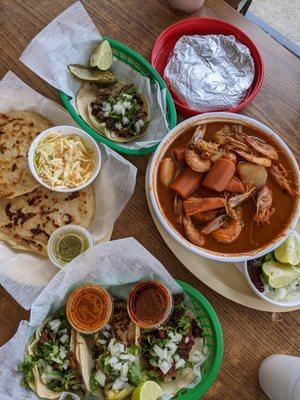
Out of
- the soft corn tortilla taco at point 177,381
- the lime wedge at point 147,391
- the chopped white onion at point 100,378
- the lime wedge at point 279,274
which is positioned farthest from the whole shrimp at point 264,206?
the chopped white onion at point 100,378

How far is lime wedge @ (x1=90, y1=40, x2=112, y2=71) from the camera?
2428 mm

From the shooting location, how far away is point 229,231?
7.80 feet

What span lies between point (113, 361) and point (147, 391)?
188mm

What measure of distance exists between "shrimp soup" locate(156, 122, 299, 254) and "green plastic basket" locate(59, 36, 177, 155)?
0.11 metres

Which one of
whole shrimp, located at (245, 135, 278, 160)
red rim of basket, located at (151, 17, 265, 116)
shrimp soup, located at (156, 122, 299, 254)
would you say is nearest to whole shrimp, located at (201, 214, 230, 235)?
shrimp soup, located at (156, 122, 299, 254)

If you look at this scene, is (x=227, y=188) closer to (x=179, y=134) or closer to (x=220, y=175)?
(x=220, y=175)

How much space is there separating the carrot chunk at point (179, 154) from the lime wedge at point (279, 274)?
0.62 m

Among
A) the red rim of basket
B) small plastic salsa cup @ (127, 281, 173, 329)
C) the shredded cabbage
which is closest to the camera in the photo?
small plastic salsa cup @ (127, 281, 173, 329)

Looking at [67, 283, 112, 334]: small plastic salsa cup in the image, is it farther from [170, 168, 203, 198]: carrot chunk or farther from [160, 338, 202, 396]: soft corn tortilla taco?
[170, 168, 203, 198]: carrot chunk

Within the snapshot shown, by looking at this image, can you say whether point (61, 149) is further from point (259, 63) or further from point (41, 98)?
point (259, 63)

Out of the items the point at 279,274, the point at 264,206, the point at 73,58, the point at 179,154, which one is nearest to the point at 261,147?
the point at 264,206

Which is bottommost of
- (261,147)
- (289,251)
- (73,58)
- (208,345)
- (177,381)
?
(177,381)

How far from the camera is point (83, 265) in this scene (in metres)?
2.27

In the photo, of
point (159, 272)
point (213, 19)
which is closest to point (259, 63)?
point (213, 19)
